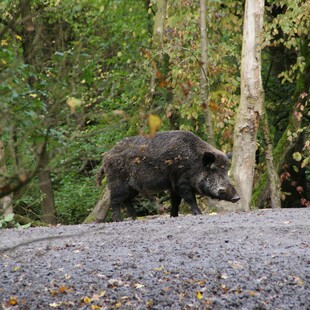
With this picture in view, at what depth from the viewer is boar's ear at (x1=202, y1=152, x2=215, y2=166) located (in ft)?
42.2

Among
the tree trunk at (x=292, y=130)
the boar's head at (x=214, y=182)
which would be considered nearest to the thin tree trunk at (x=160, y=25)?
the tree trunk at (x=292, y=130)

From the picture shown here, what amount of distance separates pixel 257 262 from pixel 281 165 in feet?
35.7

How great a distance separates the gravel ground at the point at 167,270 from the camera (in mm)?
6680

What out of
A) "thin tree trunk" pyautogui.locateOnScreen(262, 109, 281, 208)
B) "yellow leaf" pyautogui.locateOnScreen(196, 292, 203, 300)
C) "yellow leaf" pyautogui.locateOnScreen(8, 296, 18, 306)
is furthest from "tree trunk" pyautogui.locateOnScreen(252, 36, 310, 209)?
"yellow leaf" pyautogui.locateOnScreen(8, 296, 18, 306)

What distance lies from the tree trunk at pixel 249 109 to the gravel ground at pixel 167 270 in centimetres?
354

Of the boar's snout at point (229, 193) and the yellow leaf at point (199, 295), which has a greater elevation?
the yellow leaf at point (199, 295)

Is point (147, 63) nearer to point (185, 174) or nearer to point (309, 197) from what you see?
point (185, 174)

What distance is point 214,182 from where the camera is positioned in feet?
43.1

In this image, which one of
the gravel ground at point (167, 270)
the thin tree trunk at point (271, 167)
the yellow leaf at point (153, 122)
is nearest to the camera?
the yellow leaf at point (153, 122)

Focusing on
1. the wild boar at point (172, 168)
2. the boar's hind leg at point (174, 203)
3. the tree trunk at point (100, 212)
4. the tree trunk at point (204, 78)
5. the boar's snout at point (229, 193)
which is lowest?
the tree trunk at point (100, 212)

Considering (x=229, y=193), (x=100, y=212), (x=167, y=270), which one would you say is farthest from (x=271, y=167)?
(x=167, y=270)

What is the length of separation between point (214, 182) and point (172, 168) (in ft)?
2.40

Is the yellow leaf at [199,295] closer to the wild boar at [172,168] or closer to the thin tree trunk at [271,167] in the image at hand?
the wild boar at [172,168]

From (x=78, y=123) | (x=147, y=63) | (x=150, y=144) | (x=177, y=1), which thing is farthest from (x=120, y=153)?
(x=78, y=123)
